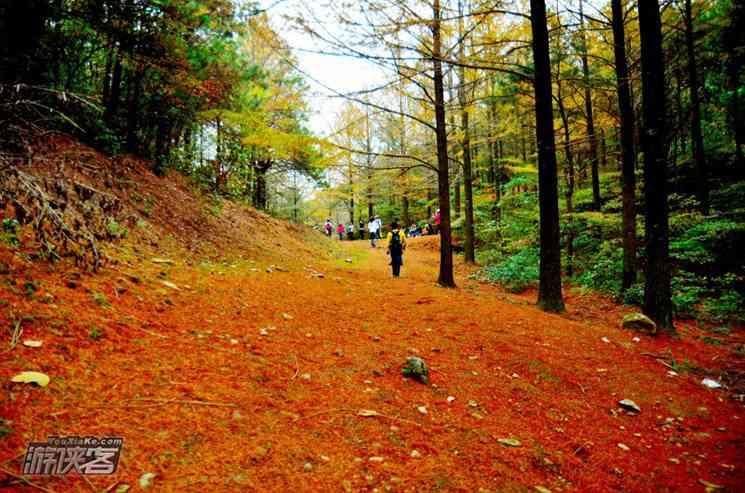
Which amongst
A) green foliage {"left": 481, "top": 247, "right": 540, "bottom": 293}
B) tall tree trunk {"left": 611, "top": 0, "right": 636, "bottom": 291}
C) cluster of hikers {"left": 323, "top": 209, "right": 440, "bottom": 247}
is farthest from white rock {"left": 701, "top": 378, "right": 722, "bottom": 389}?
cluster of hikers {"left": 323, "top": 209, "right": 440, "bottom": 247}

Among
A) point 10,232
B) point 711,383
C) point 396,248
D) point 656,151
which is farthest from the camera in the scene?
point 396,248

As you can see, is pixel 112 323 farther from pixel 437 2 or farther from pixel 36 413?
pixel 437 2

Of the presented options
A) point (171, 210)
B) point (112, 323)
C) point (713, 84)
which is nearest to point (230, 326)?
point (112, 323)

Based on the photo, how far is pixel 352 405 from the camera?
2748mm

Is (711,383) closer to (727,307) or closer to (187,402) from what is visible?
(727,307)

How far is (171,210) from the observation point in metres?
7.92

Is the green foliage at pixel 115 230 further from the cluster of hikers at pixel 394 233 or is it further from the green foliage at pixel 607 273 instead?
the green foliage at pixel 607 273

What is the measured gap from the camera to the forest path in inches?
77.9

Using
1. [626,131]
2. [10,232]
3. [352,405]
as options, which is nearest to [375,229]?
[626,131]

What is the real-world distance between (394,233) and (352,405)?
7.81m

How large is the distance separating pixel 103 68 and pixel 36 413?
10415mm

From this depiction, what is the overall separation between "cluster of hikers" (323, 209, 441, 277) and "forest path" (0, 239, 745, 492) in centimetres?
501

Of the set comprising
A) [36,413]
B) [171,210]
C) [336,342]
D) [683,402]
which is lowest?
[683,402]

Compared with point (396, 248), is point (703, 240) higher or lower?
lower
